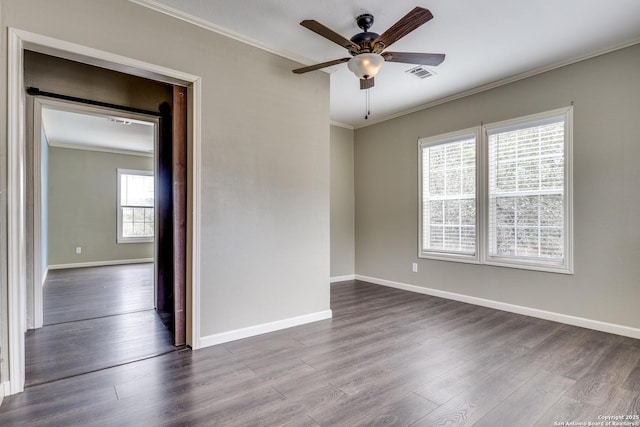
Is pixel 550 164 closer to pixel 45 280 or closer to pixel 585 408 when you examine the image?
pixel 585 408

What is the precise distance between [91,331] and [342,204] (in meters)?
3.95

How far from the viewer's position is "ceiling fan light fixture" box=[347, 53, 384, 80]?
2406 millimetres

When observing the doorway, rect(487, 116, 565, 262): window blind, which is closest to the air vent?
rect(487, 116, 565, 262): window blind

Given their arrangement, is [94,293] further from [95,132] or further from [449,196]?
[449,196]

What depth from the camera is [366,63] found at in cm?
243

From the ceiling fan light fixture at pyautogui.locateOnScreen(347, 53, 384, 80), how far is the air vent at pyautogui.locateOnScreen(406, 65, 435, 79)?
129 cm

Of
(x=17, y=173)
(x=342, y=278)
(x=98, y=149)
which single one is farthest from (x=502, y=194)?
(x=98, y=149)

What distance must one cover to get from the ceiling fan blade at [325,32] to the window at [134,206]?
737cm

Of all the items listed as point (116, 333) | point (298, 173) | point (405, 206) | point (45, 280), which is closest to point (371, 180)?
point (405, 206)

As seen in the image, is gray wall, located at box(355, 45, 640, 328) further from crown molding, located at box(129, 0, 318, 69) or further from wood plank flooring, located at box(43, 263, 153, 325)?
wood plank flooring, located at box(43, 263, 153, 325)

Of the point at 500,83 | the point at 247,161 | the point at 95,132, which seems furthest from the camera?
the point at 95,132

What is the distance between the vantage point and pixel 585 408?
1.91 metres

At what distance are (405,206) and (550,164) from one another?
6.49ft

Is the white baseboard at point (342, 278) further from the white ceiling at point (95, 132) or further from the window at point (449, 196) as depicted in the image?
the white ceiling at point (95, 132)
